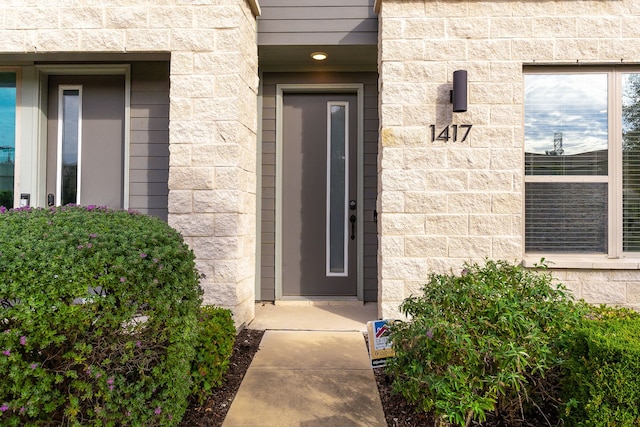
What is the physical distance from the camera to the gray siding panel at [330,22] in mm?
3586

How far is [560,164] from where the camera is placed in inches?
130

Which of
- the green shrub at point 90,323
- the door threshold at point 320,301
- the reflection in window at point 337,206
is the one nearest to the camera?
the green shrub at point 90,323

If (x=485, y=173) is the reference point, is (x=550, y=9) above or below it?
above

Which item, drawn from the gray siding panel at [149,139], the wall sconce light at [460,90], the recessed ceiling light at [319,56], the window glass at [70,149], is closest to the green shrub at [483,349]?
the wall sconce light at [460,90]

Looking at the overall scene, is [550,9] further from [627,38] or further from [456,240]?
[456,240]

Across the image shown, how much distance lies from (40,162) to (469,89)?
3899 millimetres

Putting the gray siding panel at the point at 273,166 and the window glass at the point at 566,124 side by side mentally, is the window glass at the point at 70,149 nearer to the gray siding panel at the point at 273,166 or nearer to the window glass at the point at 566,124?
the gray siding panel at the point at 273,166

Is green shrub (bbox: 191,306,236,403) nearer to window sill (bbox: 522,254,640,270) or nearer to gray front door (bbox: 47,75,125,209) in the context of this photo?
gray front door (bbox: 47,75,125,209)

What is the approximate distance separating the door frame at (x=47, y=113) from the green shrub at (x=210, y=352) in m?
1.81

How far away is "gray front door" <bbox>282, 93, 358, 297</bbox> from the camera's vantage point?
414 cm

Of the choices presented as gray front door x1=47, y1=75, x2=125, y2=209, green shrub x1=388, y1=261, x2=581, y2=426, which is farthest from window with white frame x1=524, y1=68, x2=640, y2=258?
gray front door x1=47, y1=75, x2=125, y2=209

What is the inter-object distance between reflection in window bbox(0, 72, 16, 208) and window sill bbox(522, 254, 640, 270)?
4.63 m

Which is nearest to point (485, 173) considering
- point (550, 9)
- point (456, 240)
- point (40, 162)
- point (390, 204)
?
point (456, 240)

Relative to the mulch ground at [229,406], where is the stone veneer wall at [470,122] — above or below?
above
